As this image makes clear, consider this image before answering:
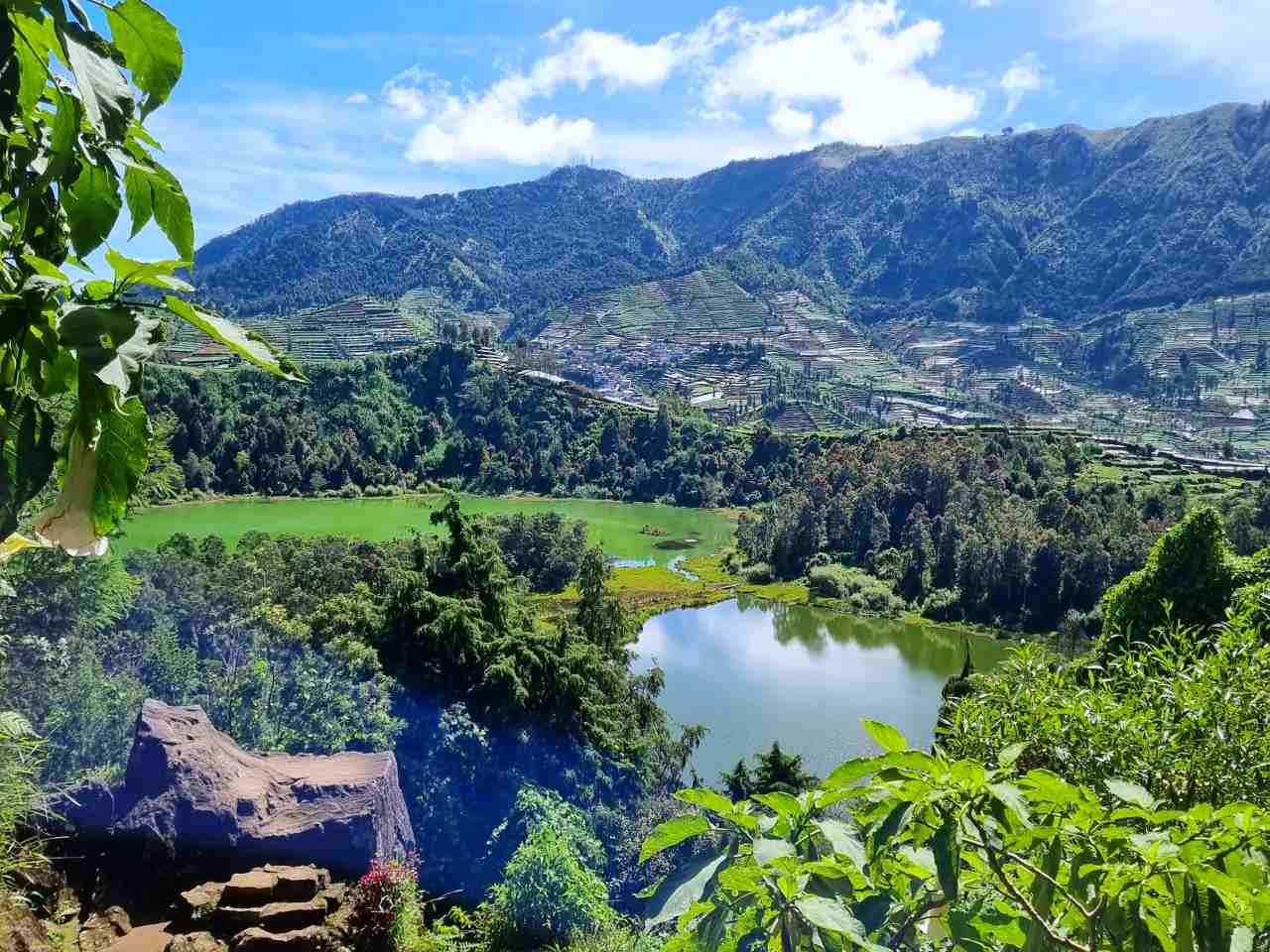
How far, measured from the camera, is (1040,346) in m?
112

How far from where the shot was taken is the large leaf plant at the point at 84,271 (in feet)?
1.54

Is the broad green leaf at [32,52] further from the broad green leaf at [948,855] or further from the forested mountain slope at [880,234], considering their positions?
the forested mountain slope at [880,234]

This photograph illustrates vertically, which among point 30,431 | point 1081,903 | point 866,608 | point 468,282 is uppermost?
point 468,282

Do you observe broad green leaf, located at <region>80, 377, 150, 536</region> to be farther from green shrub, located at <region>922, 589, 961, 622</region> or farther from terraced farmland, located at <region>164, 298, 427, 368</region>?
terraced farmland, located at <region>164, 298, 427, 368</region>

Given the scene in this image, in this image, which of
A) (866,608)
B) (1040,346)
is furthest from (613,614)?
(1040,346)

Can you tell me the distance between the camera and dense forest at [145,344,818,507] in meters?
53.2

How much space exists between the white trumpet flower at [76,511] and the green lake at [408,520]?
34.9 meters

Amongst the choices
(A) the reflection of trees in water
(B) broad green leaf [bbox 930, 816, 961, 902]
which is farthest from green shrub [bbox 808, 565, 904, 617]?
(B) broad green leaf [bbox 930, 816, 961, 902]

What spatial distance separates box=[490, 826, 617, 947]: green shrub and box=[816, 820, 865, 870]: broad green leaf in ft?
17.4

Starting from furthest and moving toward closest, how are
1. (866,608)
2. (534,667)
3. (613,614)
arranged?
(866,608)
(613,614)
(534,667)

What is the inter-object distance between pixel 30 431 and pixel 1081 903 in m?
1.04

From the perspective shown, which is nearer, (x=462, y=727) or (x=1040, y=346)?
(x=462, y=727)

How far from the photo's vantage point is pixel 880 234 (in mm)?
164500

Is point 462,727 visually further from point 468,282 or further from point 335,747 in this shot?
point 468,282
